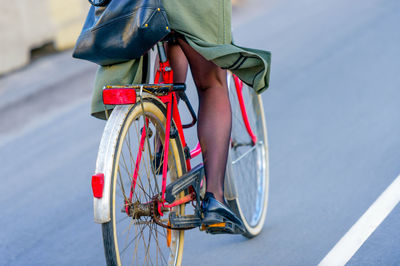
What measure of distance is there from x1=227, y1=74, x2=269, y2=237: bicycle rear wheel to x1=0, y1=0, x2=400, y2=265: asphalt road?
145 millimetres

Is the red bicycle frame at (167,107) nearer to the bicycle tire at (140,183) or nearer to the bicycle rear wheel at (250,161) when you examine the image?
the bicycle tire at (140,183)

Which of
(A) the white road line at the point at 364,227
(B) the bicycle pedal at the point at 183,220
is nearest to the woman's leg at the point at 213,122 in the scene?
(B) the bicycle pedal at the point at 183,220

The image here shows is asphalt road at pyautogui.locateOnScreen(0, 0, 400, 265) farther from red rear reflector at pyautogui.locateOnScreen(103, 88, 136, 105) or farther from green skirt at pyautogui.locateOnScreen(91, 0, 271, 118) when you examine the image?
red rear reflector at pyautogui.locateOnScreen(103, 88, 136, 105)

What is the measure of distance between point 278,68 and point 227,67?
453 cm

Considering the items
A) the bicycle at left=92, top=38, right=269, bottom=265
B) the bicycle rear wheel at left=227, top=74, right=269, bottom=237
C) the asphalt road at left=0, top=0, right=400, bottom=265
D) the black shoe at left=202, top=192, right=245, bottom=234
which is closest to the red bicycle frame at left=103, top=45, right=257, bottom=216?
the bicycle at left=92, top=38, right=269, bottom=265

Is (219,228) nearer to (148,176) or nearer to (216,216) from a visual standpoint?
(216,216)

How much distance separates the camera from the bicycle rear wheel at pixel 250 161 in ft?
13.1

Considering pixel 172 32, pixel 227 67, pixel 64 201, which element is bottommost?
pixel 64 201

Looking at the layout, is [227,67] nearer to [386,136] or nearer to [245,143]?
[245,143]

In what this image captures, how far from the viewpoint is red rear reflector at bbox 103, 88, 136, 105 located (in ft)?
8.98

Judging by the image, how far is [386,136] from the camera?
18.0ft

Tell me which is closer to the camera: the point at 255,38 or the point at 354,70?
the point at 354,70

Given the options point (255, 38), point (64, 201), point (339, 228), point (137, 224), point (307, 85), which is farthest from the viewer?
point (255, 38)

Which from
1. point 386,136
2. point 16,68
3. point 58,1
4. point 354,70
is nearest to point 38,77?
point 16,68
